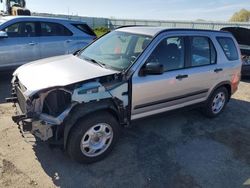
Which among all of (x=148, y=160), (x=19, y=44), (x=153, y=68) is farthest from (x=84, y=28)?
(x=148, y=160)

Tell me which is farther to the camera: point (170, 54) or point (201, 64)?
point (201, 64)

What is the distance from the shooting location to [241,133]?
497cm

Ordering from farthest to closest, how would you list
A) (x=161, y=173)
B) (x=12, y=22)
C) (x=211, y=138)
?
(x=12, y=22)
(x=211, y=138)
(x=161, y=173)

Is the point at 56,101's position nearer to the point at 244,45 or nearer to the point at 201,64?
the point at 201,64

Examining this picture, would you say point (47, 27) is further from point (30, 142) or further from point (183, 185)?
point (183, 185)

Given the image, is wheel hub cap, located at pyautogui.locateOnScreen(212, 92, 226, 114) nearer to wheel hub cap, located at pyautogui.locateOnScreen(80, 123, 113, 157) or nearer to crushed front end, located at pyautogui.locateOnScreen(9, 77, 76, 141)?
wheel hub cap, located at pyautogui.locateOnScreen(80, 123, 113, 157)

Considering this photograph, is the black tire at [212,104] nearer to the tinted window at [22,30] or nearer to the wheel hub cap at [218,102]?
the wheel hub cap at [218,102]

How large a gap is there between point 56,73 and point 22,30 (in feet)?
13.7

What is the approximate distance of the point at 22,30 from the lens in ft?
23.3

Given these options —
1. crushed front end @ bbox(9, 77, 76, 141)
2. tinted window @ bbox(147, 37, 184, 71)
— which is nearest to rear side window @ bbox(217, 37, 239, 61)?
tinted window @ bbox(147, 37, 184, 71)

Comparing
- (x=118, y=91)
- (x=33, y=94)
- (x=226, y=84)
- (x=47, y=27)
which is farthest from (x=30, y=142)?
(x=47, y=27)

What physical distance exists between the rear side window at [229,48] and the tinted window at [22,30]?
4.89m

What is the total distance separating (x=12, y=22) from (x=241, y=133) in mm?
6061

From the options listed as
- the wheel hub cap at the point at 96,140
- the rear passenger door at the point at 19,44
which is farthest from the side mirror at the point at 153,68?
the rear passenger door at the point at 19,44
